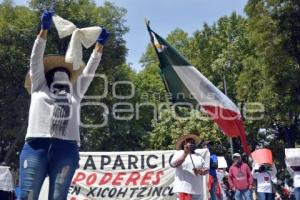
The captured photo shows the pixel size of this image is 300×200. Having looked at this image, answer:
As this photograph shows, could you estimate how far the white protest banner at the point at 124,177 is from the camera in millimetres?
14328

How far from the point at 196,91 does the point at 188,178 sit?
156cm

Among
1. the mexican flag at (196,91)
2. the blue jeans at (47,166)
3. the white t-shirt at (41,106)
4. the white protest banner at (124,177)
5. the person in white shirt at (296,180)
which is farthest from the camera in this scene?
the white protest banner at (124,177)

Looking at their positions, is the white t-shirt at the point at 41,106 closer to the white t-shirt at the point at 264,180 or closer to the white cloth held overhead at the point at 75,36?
the white cloth held overhead at the point at 75,36

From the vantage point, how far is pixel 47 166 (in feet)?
14.6

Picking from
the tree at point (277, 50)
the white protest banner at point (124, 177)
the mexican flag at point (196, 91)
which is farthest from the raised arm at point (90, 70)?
the tree at point (277, 50)

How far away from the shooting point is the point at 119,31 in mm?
35281

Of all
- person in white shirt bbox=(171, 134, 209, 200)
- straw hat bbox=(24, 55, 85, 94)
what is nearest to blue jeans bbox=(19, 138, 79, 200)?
straw hat bbox=(24, 55, 85, 94)

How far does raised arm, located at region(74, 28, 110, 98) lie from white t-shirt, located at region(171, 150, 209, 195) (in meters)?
4.11

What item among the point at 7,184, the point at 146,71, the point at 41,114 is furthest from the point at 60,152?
the point at 146,71

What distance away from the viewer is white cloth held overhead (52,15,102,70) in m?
4.78

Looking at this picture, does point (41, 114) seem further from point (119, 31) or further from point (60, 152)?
point (119, 31)

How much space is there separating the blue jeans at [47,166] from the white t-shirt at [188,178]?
4.43 meters

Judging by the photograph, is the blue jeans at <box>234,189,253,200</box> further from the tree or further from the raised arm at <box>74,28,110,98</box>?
the tree

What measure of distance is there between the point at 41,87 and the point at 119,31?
101ft
